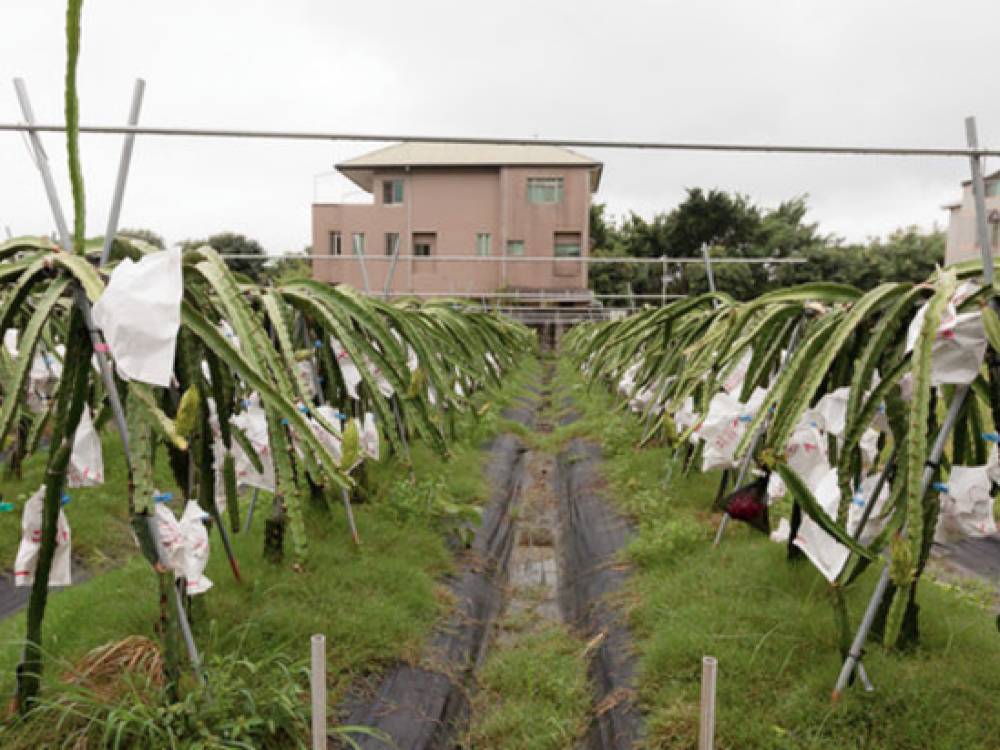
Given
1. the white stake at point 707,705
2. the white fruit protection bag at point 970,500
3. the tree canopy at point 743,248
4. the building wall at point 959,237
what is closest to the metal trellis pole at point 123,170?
the white stake at point 707,705

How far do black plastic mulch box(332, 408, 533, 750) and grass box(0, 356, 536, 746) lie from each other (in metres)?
0.07

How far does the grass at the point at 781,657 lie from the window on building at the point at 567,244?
14254 millimetres

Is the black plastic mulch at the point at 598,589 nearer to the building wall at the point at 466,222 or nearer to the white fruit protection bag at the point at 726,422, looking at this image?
the white fruit protection bag at the point at 726,422

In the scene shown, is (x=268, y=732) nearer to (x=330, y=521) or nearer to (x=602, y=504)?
(x=330, y=521)

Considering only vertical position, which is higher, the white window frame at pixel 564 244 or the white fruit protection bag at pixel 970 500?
the white window frame at pixel 564 244

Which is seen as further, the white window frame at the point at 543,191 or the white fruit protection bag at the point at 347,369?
the white window frame at the point at 543,191

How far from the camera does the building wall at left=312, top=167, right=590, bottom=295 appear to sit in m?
16.5

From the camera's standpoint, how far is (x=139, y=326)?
111 centimetres

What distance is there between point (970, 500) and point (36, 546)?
195 centimetres

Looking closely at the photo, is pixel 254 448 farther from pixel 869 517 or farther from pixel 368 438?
pixel 869 517

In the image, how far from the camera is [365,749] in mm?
1799

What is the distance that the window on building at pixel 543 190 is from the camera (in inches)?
653

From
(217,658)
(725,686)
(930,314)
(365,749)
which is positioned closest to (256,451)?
(217,658)

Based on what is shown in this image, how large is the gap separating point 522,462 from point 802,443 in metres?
3.83
